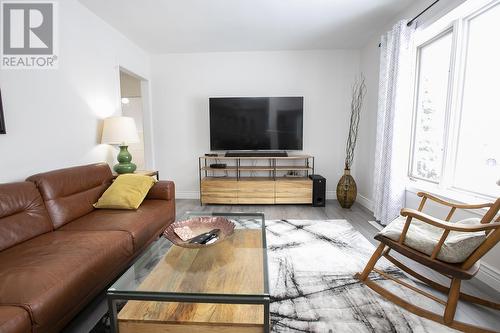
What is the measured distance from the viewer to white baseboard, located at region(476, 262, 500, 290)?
172 cm

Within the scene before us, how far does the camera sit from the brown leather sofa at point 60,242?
1.07 m

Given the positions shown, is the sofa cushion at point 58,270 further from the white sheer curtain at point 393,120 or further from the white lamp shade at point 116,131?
the white sheer curtain at point 393,120

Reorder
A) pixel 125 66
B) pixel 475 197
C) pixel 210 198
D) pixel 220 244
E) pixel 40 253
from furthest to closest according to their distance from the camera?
1. pixel 210 198
2. pixel 125 66
3. pixel 475 197
4. pixel 220 244
5. pixel 40 253

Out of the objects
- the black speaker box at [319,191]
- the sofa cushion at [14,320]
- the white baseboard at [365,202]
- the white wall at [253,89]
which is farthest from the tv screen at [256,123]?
the sofa cushion at [14,320]

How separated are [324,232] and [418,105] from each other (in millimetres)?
1830

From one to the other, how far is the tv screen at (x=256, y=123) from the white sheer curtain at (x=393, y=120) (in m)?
1.27

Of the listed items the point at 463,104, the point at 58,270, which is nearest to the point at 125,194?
the point at 58,270

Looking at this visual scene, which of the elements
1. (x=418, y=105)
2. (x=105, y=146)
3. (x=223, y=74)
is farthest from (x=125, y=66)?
(x=418, y=105)

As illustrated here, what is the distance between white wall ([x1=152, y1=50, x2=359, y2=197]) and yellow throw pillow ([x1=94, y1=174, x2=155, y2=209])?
1879 mm

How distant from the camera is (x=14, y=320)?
3.06 ft

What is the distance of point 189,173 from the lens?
168 inches

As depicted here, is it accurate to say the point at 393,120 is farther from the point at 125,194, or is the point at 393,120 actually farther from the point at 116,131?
the point at 116,131

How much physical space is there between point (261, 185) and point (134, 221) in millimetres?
2107

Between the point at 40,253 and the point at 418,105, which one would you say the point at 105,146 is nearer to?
the point at 40,253
